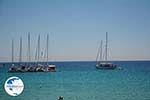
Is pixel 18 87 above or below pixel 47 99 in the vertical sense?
above

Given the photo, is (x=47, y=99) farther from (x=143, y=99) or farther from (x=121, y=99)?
(x=143, y=99)

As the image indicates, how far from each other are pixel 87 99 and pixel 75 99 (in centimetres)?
25

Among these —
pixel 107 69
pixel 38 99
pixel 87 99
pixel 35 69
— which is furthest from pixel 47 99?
pixel 107 69

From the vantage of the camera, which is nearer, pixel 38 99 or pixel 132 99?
pixel 38 99

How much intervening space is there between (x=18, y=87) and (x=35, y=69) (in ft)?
44.2

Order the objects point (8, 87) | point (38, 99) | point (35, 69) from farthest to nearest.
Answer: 1. point (35, 69)
2. point (38, 99)
3. point (8, 87)

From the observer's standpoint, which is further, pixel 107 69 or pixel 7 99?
pixel 107 69

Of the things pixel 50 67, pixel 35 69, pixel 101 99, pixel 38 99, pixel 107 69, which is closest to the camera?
pixel 38 99

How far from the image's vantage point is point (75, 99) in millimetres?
7949

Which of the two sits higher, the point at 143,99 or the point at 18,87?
the point at 18,87

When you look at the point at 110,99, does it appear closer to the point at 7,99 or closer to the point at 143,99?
the point at 143,99

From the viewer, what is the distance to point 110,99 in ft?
26.7

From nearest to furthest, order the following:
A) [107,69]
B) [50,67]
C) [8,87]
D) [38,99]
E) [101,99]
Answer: [8,87] → [38,99] → [101,99] → [50,67] → [107,69]

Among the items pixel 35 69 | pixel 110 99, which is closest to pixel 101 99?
pixel 110 99
